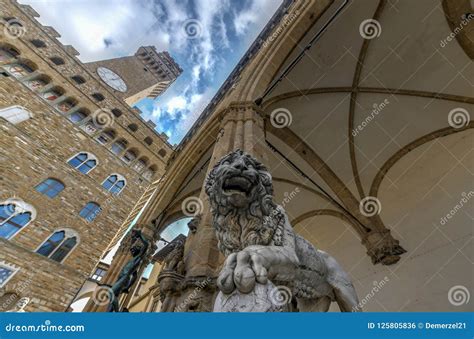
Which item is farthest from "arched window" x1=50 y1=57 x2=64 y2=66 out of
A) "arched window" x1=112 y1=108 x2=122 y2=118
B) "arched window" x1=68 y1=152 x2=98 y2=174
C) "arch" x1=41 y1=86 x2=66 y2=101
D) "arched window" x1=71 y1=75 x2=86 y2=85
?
"arched window" x1=68 y1=152 x2=98 y2=174

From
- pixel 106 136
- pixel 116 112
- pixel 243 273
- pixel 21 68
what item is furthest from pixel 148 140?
pixel 243 273

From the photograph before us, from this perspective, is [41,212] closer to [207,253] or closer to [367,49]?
[207,253]

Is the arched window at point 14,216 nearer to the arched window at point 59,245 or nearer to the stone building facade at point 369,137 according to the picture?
the arched window at point 59,245

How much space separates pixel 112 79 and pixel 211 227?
24.8m

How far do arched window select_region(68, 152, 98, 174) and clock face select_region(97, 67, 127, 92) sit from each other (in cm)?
1145

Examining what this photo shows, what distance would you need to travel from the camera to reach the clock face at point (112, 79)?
21750 mm

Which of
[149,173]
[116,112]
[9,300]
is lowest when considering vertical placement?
[9,300]

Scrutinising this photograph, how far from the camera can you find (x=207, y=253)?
2625 mm

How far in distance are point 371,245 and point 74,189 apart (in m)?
12.4

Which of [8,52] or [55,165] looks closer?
[55,165]

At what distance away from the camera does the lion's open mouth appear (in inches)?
57.6

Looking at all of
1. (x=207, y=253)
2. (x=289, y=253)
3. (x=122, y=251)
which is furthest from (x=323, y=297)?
(x=122, y=251)

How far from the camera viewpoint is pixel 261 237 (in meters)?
1.43

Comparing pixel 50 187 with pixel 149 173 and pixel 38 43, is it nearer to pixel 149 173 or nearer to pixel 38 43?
pixel 149 173
